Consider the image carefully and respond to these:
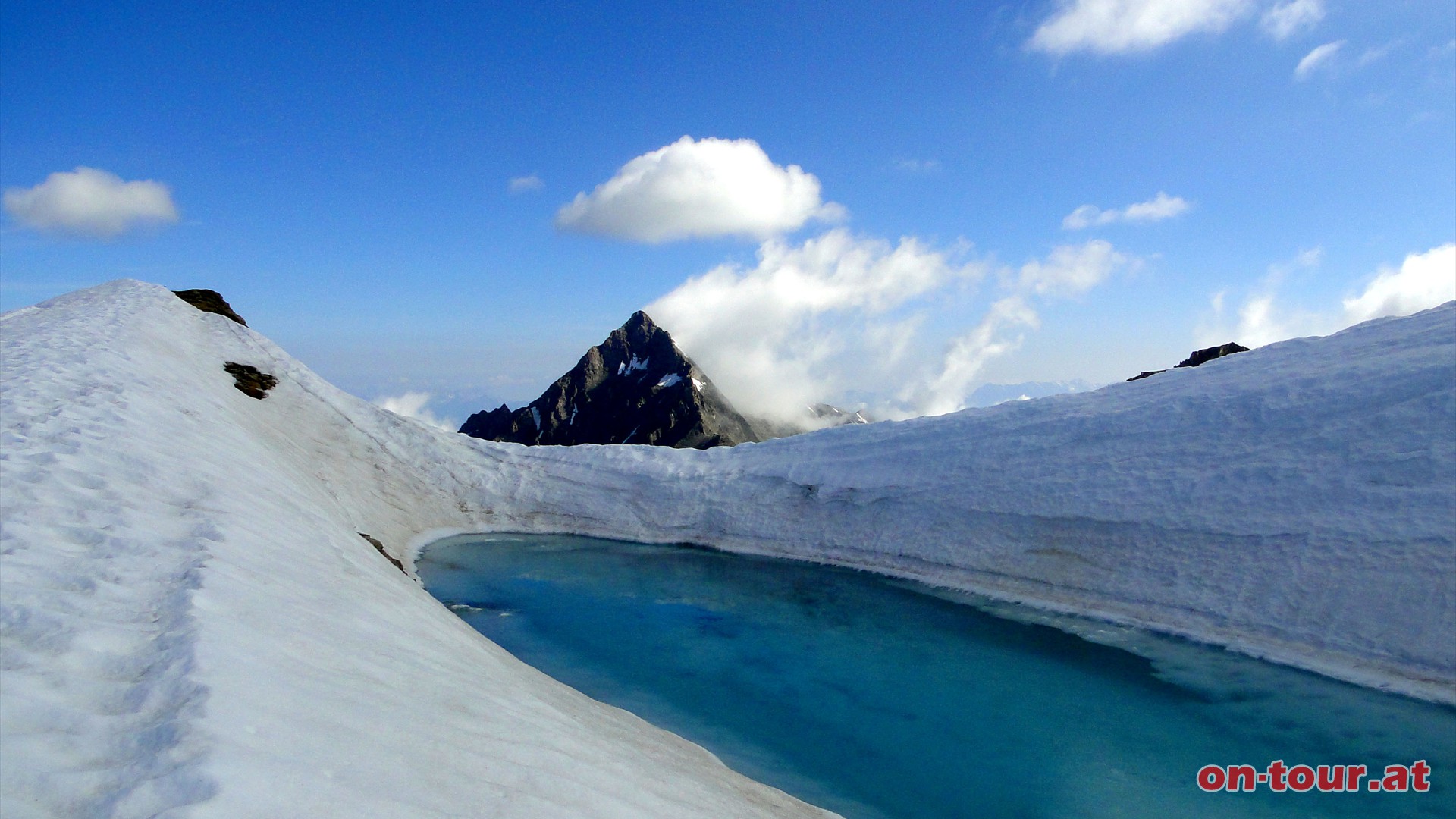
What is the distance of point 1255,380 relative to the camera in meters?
21.6

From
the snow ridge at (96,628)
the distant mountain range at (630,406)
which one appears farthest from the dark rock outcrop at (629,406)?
the snow ridge at (96,628)

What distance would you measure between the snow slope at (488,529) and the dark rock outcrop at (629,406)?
64373 millimetres

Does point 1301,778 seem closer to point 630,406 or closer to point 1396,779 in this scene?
point 1396,779

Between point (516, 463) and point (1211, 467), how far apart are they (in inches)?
1058

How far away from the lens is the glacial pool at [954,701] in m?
10.9

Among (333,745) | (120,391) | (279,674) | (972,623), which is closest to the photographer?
(333,745)

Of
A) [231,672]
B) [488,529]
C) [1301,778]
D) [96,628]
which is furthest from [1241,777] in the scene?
[488,529]

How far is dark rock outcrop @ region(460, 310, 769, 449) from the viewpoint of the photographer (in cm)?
10062

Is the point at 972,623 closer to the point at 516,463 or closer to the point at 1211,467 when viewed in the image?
the point at 1211,467

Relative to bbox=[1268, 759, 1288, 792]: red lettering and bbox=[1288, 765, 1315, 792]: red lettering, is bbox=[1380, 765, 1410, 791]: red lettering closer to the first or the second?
bbox=[1288, 765, 1315, 792]: red lettering

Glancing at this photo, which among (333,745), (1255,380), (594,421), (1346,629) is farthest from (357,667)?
(594,421)

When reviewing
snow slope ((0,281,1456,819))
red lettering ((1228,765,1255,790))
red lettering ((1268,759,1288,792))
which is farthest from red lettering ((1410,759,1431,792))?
snow slope ((0,281,1456,819))

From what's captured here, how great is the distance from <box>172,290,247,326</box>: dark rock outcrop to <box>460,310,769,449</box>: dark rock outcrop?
201 feet

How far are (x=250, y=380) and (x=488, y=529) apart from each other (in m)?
11.2
